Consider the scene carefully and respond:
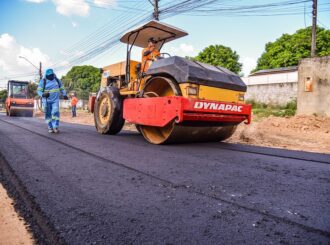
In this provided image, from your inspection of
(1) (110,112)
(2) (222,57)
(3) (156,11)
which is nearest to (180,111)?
(1) (110,112)

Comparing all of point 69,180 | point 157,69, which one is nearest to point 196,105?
point 157,69

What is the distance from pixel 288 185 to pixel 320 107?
9.85 meters

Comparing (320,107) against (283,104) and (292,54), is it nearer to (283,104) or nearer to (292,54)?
(283,104)

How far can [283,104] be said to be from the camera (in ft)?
65.1

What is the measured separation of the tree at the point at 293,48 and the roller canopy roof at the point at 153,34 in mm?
35156

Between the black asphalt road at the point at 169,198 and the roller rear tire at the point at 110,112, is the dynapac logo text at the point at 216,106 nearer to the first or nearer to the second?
the black asphalt road at the point at 169,198

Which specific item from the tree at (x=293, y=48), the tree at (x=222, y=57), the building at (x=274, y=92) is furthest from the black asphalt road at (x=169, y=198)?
the tree at (x=222, y=57)

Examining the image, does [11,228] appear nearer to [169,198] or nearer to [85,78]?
[169,198]

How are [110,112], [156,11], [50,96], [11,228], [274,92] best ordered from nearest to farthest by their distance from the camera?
[11,228]
[110,112]
[50,96]
[156,11]
[274,92]

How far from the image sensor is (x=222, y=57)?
151 ft

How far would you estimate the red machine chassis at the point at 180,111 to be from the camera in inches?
166

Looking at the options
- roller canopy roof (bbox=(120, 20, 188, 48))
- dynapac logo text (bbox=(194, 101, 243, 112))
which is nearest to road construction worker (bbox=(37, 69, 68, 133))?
roller canopy roof (bbox=(120, 20, 188, 48))

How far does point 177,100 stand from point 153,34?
2799 mm

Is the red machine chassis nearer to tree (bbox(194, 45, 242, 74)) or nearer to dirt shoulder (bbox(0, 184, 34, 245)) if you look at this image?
dirt shoulder (bbox(0, 184, 34, 245))
